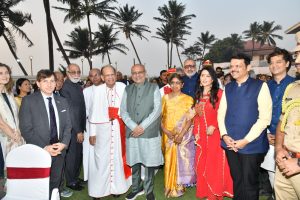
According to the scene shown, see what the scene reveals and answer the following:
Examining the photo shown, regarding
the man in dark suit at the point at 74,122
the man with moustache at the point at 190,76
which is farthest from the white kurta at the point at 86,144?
the man with moustache at the point at 190,76

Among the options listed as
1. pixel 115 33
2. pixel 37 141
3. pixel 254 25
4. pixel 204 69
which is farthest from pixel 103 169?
pixel 254 25

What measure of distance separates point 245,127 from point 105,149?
2160 millimetres

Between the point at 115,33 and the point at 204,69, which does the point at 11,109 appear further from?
the point at 115,33

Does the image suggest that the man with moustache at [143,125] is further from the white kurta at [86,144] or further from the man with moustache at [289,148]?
Result: the man with moustache at [289,148]

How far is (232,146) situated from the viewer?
346 cm

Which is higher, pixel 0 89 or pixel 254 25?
pixel 254 25

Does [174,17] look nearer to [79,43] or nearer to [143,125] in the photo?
[79,43]

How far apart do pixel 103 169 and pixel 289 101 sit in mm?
2963

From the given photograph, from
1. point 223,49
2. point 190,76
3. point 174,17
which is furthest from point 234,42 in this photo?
point 190,76

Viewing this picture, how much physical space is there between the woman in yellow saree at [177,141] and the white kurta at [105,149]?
740mm

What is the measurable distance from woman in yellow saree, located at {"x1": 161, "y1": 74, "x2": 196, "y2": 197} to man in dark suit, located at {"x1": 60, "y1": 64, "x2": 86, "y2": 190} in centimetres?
146

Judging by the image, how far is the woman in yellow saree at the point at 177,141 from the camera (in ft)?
14.7

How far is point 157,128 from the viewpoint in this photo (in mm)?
4320

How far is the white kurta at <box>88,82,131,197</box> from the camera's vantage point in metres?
4.48
